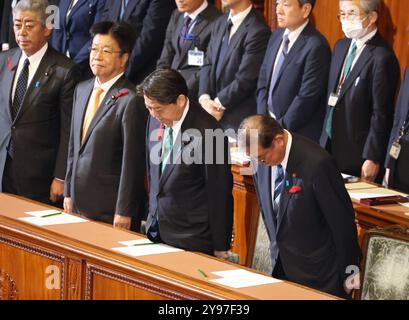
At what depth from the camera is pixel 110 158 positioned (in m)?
5.27

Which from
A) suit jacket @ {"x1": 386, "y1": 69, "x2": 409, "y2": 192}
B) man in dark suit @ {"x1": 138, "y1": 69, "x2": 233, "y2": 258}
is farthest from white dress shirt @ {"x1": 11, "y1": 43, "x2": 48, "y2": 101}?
suit jacket @ {"x1": 386, "y1": 69, "x2": 409, "y2": 192}

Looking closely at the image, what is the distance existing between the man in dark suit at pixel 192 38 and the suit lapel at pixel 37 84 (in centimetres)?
98

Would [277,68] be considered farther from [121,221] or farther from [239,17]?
[121,221]

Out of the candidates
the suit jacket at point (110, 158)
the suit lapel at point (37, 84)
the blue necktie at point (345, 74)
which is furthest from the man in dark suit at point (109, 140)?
the blue necktie at point (345, 74)

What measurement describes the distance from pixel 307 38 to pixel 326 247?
2023 mm

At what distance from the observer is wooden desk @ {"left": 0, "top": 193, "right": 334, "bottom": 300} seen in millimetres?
3975

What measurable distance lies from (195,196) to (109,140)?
699 millimetres

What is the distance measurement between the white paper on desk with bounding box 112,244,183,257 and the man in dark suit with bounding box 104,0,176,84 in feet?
8.18

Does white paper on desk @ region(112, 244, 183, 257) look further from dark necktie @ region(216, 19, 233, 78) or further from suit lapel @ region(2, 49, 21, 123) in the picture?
dark necktie @ region(216, 19, 233, 78)

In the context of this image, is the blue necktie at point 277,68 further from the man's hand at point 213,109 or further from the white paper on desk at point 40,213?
the white paper on desk at point 40,213

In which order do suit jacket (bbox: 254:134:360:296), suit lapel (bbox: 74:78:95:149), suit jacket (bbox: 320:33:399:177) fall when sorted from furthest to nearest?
suit jacket (bbox: 320:33:399:177), suit lapel (bbox: 74:78:95:149), suit jacket (bbox: 254:134:360:296)

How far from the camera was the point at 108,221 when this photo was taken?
17.6 ft

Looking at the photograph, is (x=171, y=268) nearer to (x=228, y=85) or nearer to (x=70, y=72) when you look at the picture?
(x=70, y=72)
